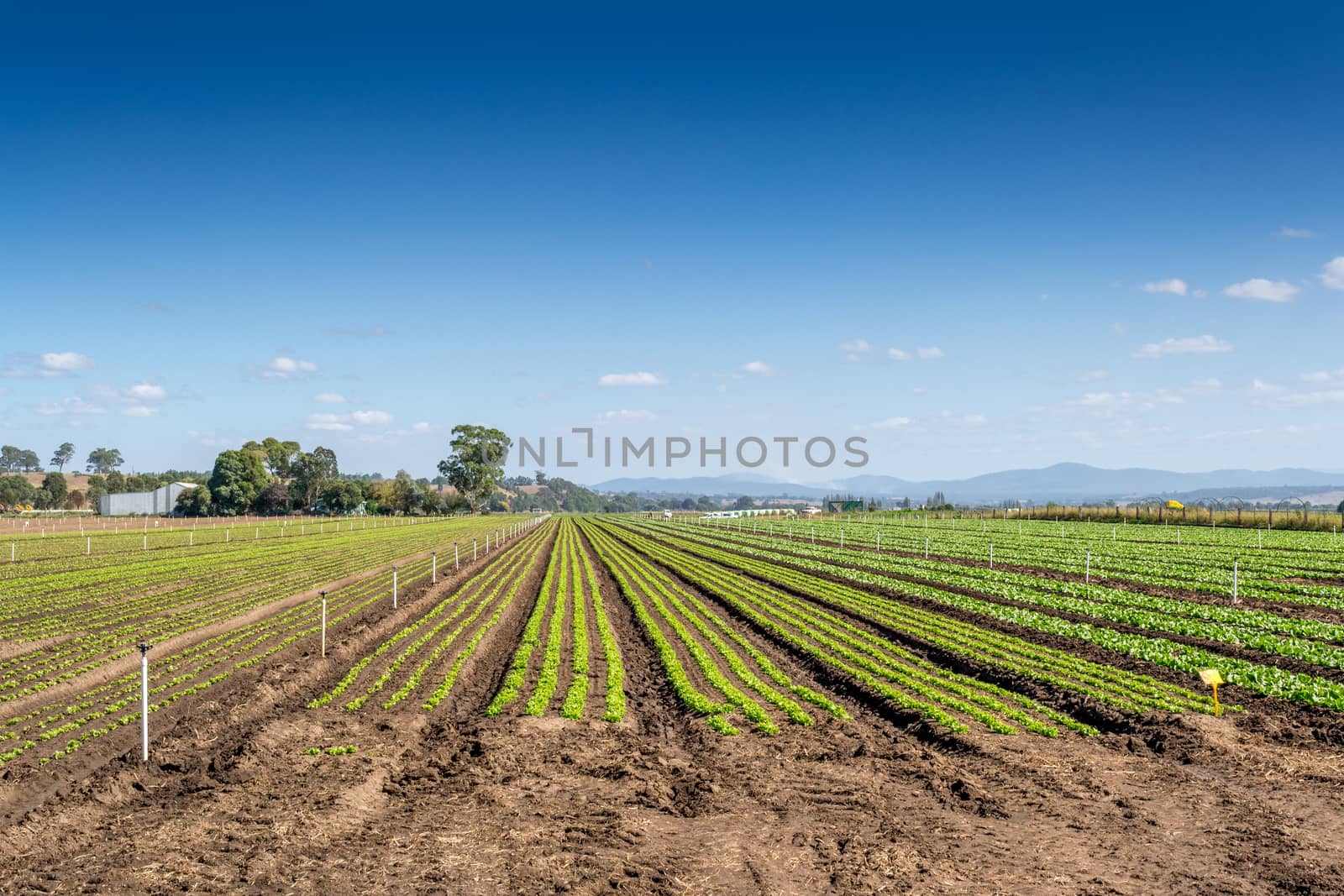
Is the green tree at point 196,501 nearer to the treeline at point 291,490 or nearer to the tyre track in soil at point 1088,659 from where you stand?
the treeline at point 291,490

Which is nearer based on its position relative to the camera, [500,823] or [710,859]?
[710,859]

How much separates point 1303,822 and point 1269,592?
24.8 m

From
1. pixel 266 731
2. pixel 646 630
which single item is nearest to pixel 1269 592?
pixel 646 630

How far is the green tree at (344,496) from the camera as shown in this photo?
15100 cm

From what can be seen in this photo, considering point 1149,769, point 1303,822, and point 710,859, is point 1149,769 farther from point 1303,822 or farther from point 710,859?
point 710,859

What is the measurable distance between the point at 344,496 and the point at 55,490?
238 ft

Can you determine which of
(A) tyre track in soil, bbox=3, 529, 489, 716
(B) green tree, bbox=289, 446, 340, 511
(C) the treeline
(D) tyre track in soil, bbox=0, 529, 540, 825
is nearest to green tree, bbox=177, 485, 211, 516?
(C) the treeline

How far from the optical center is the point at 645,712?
14898mm

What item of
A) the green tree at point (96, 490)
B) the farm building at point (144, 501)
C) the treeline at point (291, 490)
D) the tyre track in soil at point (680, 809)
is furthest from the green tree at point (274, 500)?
the tyre track in soil at point (680, 809)

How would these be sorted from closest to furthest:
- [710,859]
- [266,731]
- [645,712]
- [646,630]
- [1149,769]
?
1. [710,859]
2. [1149,769]
3. [266,731]
4. [645,712]
5. [646,630]

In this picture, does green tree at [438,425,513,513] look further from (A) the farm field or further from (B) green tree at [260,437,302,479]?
(A) the farm field

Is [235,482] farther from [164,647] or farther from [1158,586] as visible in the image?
[1158,586]

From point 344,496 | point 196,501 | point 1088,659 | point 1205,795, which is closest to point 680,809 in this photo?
point 1205,795

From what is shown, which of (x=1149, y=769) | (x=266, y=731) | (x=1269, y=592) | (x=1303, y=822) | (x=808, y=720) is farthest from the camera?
(x=1269, y=592)
